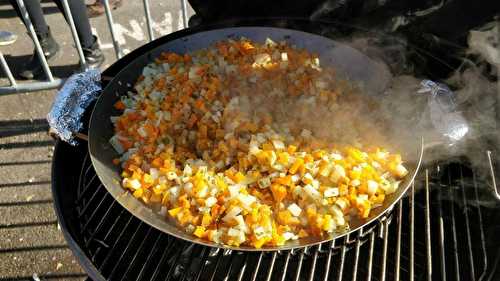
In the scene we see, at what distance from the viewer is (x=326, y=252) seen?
1912 millimetres

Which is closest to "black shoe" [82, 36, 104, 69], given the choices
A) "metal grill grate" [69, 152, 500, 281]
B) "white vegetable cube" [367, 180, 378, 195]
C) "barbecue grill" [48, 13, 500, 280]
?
"barbecue grill" [48, 13, 500, 280]

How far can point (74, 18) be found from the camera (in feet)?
14.3

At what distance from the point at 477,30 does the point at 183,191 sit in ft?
5.87

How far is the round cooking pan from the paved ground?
1.43 m

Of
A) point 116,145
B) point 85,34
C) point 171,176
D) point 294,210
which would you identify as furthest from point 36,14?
point 294,210

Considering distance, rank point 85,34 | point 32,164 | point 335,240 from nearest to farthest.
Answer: point 335,240 < point 32,164 < point 85,34

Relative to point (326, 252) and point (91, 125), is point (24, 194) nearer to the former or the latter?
point (91, 125)

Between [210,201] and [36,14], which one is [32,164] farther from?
[210,201]

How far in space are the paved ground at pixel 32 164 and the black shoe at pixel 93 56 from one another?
0.16 meters

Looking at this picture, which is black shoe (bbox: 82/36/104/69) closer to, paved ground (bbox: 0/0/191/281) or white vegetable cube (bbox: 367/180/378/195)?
paved ground (bbox: 0/0/191/281)

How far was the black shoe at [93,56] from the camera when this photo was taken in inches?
179

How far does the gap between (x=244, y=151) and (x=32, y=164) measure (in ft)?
8.18

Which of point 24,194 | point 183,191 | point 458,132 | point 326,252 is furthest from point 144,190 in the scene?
point 24,194

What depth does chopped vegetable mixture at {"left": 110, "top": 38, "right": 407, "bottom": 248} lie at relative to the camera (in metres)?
1.79
